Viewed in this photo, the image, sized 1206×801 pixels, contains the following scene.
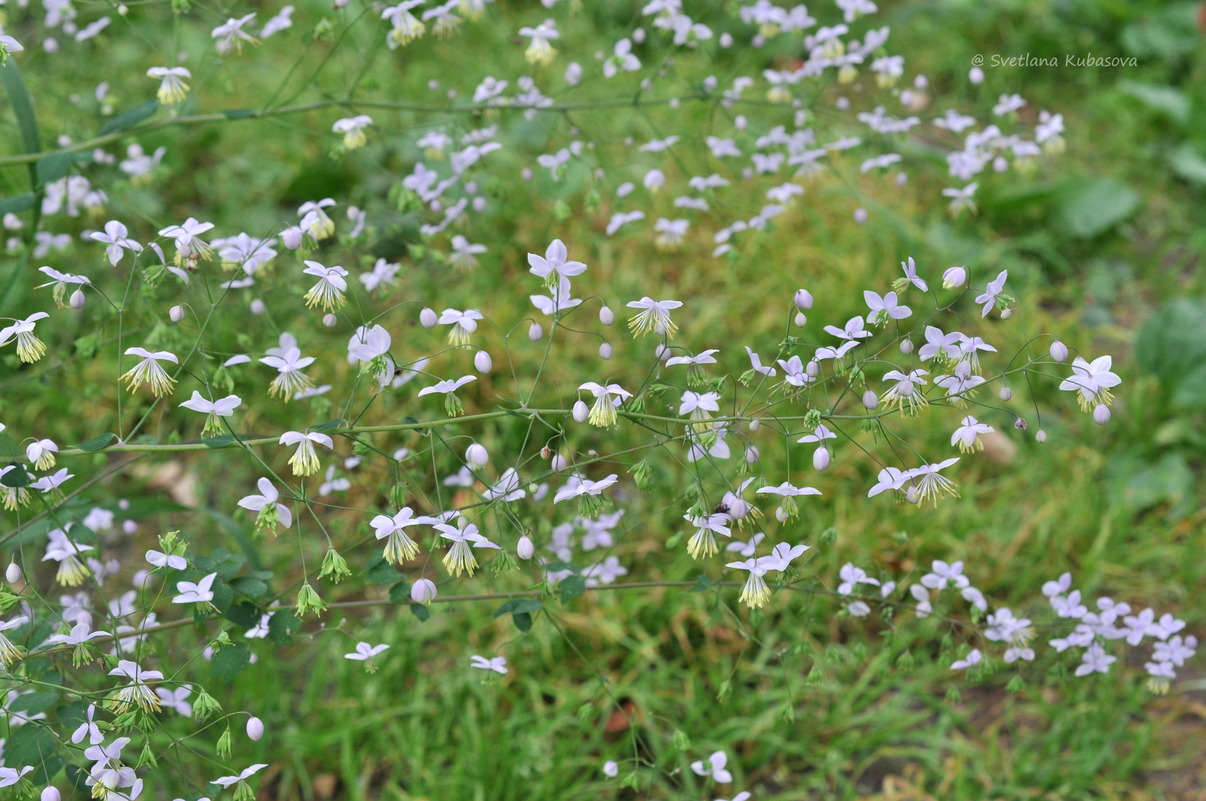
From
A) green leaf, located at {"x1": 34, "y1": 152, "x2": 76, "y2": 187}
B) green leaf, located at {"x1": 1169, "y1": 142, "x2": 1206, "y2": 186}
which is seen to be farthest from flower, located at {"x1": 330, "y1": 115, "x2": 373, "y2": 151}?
green leaf, located at {"x1": 1169, "y1": 142, "x2": 1206, "y2": 186}

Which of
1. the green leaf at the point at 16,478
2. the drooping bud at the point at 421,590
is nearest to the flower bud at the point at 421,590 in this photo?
the drooping bud at the point at 421,590

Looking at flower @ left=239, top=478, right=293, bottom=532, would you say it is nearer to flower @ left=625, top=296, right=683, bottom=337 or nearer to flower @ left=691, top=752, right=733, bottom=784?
flower @ left=625, top=296, right=683, bottom=337

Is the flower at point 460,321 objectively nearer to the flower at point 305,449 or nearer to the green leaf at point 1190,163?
the flower at point 305,449

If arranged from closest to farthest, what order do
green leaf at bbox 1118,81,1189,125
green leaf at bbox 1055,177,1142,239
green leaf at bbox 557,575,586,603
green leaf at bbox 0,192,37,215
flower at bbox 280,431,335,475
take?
flower at bbox 280,431,335,475, green leaf at bbox 557,575,586,603, green leaf at bbox 0,192,37,215, green leaf at bbox 1055,177,1142,239, green leaf at bbox 1118,81,1189,125

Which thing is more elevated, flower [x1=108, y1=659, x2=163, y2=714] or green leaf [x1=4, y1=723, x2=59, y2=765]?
flower [x1=108, y1=659, x2=163, y2=714]

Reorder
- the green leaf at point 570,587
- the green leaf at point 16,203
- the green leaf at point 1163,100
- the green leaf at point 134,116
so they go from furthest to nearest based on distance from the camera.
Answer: the green leaf at point 1163,100, the green leaf at point 134,116, the green leaf at point 16,203, the green leaf at point 570,587
